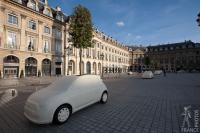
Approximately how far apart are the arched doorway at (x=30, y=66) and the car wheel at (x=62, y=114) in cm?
2488

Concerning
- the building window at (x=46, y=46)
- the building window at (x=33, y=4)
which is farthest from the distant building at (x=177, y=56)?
the building window at (x=33, y=4)

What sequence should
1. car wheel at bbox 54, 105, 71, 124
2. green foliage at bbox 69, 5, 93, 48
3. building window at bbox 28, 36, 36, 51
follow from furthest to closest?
1. green foliage at bbox 69, 5, 93, 48
2. building window at bbox 28, 36, 36, 51
3. car wheel at bbox 54, 105, 71, 124

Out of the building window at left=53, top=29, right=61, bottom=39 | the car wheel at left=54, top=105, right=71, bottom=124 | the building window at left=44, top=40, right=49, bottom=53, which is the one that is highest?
the building window at left=53, top=29, right=61, bottom=39

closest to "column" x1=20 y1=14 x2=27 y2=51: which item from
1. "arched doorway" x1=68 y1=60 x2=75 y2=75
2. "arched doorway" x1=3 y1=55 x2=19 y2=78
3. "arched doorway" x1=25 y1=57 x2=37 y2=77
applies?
"arched doorway" x1=25 y1=57 x2=37 y2=77

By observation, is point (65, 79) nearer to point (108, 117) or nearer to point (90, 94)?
point (90, 94)

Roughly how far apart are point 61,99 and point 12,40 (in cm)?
2475

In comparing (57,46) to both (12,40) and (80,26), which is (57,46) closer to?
(80,26)

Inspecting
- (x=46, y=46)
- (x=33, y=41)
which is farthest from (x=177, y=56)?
(x=33, y=41)

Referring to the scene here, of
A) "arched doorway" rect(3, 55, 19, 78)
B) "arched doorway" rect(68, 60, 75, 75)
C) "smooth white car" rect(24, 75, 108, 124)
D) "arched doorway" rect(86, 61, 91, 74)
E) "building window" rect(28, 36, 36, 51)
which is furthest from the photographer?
"arched doorway" rect(86, 61, 91, 74)

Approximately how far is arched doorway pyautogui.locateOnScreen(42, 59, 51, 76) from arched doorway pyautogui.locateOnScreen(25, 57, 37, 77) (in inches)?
76.0

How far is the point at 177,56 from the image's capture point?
89.4 meters

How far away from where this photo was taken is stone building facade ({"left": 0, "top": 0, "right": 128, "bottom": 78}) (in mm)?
24062

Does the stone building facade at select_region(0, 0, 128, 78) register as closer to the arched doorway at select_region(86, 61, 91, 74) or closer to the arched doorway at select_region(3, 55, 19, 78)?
the arched doorway at select_region(3, 55, 19, 78)

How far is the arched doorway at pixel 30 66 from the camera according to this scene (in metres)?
27.1
